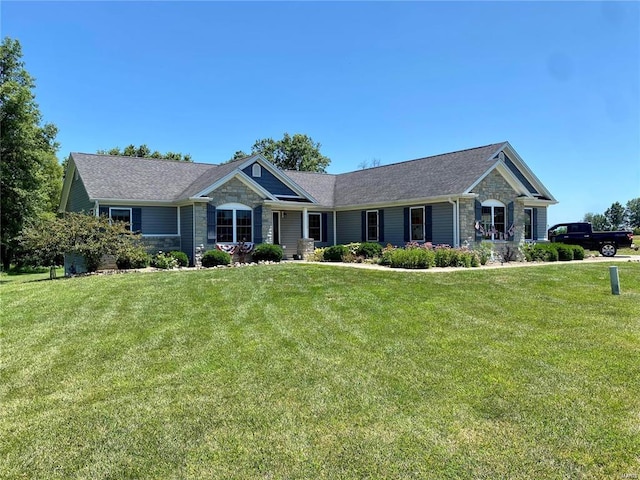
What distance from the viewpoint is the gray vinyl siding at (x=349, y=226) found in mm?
24125

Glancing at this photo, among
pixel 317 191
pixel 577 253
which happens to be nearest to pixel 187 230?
pixel 317 191

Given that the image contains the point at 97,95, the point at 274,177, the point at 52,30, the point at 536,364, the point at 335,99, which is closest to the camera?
the point at 536,364

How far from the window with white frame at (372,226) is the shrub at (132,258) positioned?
10.8 meters

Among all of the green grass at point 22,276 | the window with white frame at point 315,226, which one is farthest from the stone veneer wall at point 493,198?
the green grass at point 22,276

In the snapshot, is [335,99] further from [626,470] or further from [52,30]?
[626,470]

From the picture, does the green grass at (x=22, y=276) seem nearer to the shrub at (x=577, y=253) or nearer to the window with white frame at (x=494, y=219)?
the window with white frame at (x=494, y=219)

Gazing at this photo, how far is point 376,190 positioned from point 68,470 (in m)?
21.4

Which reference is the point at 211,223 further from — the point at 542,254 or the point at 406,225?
the point at 542,254

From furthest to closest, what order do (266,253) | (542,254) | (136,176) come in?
(136,176) → (542,254) → (266,253)

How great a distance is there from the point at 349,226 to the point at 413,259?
9.26 meters

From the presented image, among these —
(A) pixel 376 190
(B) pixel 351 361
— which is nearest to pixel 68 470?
(B) pixel 351 361

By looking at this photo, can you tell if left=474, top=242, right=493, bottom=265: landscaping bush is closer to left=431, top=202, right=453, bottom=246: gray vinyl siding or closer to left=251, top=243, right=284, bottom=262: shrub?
left=431, top=202, right=453, bottom=246: gray vinyl siding

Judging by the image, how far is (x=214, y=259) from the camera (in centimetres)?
1825

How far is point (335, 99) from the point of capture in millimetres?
27859
